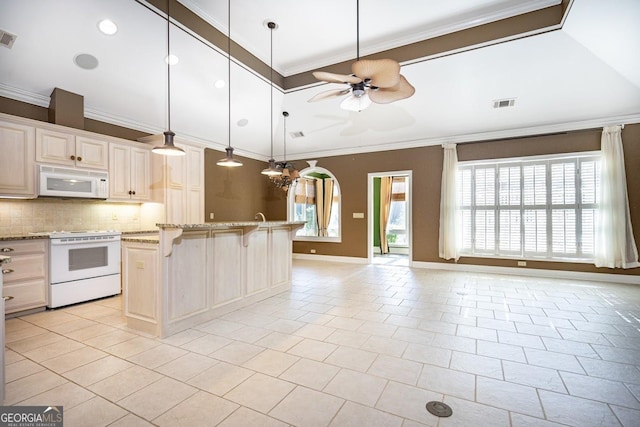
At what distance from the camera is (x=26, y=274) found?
3.51m

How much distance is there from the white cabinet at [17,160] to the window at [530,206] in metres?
7.21

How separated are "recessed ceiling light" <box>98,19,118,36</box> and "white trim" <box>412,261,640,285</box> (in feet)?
21.9

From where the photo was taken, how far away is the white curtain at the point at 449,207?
245 inches

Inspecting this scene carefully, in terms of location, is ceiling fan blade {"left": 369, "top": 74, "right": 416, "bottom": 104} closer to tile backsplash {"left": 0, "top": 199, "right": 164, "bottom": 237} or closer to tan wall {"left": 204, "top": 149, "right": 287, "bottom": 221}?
tile backsplash {"left": 0, "top": 199, "right": 164, "bottom": 237}

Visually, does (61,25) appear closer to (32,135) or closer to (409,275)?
(32,135)

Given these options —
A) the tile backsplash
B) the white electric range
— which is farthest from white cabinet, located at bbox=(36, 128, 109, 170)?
the white electric range

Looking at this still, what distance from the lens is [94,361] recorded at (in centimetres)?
243

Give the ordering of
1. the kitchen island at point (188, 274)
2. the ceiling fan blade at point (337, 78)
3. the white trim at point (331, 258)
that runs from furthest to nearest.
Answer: the white trim at point (331, 258)
the kitchen island at point (188, 274)
the ceiling fan blade at point (337, 78)

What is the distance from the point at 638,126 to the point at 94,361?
8.31m

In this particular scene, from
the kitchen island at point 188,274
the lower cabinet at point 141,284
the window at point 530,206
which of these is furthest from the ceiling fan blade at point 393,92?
the window at point 530,206

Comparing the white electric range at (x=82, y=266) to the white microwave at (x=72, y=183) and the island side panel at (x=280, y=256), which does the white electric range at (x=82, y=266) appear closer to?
the white microwave at (x=72, y=183)

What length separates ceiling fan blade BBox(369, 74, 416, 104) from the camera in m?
2.70

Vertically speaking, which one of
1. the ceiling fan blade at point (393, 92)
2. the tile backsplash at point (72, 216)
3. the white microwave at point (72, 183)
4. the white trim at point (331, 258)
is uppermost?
the ceiling fan blade at point (393, 92)

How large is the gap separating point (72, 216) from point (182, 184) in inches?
65.4
